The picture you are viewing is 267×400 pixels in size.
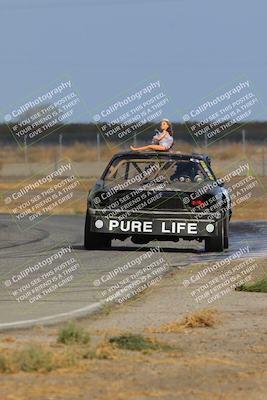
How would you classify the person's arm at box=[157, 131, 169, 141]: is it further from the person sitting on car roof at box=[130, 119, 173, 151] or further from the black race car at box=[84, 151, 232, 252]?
the black race car at box=[84, 151, 232, 252]

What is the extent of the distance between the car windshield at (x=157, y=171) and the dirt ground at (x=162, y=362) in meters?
7.50

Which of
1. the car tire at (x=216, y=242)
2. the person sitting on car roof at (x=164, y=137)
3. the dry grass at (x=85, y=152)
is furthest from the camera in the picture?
the dry grass at (x=85, y=152)

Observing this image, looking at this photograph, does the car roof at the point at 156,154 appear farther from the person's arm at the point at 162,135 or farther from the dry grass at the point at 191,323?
the dry grass at the point at 191,323

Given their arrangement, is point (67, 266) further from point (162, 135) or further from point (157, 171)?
point (162, 135)

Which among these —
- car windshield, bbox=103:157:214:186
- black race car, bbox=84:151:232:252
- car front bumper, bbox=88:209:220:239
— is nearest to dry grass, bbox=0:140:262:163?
car windshield, bbox=103:157:214:186

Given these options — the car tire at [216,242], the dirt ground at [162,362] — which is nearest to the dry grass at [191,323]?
the dirt ground at [162,362]

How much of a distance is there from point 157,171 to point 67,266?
157 inches

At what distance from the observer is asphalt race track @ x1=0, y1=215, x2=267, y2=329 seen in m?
13.6

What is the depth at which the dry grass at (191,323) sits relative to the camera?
11891 mm

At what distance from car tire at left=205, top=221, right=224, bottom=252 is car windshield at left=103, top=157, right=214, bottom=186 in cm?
90

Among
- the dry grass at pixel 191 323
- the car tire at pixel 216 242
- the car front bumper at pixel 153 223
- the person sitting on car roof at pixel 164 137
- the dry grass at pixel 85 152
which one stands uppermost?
the dry grass at pixel 191 323

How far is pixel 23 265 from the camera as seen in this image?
18625 mm

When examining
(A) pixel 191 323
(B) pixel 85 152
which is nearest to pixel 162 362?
(A) pixel 191 323

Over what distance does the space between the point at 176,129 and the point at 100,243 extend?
63.9m
